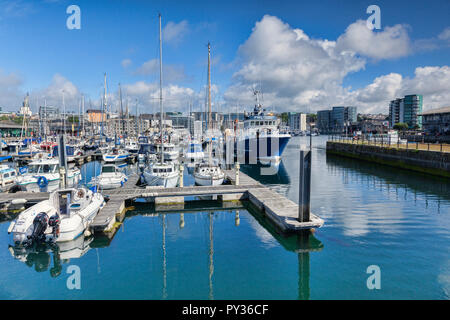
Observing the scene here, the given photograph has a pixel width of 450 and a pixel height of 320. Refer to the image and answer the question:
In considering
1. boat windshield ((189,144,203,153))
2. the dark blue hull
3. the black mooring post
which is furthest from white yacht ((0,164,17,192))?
the dark blue hull

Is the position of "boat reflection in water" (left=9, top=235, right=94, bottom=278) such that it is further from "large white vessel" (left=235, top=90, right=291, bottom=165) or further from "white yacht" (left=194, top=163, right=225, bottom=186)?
"large white vessel" (left=235, top=90, right=291, bottom=165)

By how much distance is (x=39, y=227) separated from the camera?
13.2 meters

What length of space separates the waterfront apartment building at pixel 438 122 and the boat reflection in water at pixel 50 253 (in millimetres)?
77726

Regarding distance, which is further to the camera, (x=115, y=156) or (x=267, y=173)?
(x=115, y=156)

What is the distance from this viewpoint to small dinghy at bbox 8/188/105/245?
13000 millimetres

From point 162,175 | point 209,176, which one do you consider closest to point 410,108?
point 209,176

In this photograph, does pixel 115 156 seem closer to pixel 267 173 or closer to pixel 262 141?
pixel 262 141

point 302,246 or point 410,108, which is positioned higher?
point 410,108

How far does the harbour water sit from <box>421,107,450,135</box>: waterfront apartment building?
6301 cm

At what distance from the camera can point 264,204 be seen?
18016 millimetres

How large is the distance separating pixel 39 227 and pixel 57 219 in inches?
30.1

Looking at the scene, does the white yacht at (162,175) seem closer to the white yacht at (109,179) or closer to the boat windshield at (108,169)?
the white yacht at (109,179)

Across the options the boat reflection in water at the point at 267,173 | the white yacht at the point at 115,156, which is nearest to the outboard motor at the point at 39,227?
the boat reflection in water at the point at 267,173
